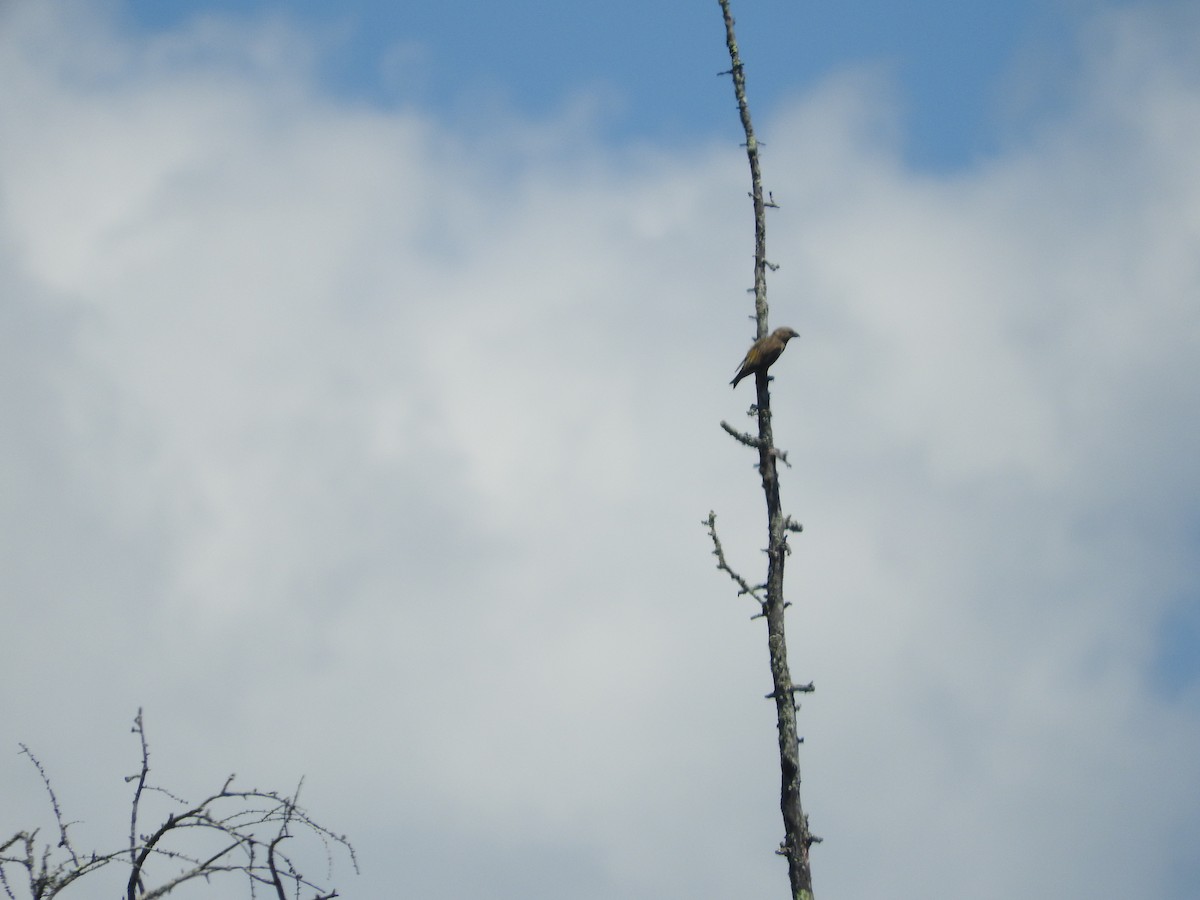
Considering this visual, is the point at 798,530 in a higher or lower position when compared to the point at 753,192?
lower

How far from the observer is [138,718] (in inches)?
182

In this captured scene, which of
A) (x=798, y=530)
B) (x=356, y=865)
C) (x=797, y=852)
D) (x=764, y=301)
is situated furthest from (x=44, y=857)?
(x=764, y=301)

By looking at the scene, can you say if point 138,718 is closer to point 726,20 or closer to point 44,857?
point 44,857

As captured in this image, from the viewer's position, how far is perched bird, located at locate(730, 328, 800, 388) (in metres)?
9.09

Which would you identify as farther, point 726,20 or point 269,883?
point 726,20

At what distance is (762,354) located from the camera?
909 centimetres

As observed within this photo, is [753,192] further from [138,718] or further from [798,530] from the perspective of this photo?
[138,718]

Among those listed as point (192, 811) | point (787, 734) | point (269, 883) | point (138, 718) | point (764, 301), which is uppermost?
point (764, 301)

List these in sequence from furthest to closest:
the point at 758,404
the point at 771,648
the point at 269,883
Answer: the point at 758,404, the point at 771,648, the point at 269,883

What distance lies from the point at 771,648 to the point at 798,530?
924 millimetres

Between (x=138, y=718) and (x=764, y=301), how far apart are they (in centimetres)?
604

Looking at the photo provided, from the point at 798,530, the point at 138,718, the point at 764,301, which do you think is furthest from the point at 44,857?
the point at 764,301

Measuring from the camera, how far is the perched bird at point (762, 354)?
29.8 ft

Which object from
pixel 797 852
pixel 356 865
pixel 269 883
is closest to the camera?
pixel 269 883
